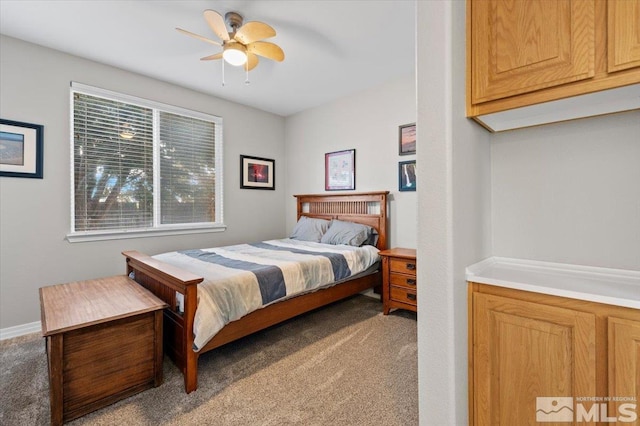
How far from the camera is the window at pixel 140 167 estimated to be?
308 cm

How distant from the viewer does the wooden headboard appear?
3.62 m

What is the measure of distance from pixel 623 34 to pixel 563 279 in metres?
0.95

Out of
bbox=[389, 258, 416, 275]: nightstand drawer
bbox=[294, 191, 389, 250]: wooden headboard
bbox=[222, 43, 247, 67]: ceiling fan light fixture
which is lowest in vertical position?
bbox=[389, 258, 416, 275]: nightstand drawer

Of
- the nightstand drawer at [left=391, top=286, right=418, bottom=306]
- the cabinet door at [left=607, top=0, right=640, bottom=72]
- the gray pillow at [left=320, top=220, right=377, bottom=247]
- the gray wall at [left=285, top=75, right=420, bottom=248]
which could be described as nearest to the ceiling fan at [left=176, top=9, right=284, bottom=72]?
the gray wall at [left=285, top=75, right=420, bottom=248]

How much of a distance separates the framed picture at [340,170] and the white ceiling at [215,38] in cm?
94

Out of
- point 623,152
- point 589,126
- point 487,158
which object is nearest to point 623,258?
point 623,152

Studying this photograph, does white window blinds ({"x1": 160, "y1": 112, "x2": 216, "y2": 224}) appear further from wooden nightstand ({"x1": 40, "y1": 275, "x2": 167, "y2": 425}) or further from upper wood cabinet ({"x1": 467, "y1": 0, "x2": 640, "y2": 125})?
upper wood cabinet ({"x1": 467, "y1": 0, "x2": 640, "y2": 125})

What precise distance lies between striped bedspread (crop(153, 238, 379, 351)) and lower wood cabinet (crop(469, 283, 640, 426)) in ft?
4.93

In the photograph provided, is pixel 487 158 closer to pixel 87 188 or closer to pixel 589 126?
pixel 589 126

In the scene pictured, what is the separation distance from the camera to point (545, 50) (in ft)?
3.76

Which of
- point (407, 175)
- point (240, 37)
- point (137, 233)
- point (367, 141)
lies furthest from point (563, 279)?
point (137, 233)

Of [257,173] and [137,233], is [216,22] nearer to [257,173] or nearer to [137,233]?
[137,233]

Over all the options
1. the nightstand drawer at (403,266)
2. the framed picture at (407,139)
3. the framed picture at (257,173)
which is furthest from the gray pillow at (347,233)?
the framed picture at (257,173)

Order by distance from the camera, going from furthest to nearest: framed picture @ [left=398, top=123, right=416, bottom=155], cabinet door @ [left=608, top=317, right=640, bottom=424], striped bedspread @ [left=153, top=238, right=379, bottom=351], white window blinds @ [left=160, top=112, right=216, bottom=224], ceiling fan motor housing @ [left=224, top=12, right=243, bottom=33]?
1. white window blinds @ [left=160, top=112, right=216, bottom=224]
2. framed picture @ [left=398, top=123, right=416, bottom=155]
3. ceiling fan motor housing @ [left=224, top=12, right=243, bottom=33]
4. striped bedspread @ [left=153, top=238, right=379, bottom=351]
5. cabinet door @ [left=608, top=317, right=640, bottom=424]
